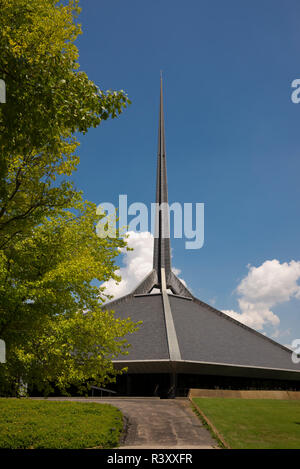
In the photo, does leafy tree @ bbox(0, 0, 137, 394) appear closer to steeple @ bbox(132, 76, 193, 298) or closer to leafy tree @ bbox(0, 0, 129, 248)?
leafy tree @ bbox(0, 0, 129, 248)

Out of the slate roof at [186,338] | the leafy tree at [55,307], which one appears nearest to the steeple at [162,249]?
the slate roof at [186,338]

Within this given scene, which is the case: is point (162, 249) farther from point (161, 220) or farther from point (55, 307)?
point (55, 307)

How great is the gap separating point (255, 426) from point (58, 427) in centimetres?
680

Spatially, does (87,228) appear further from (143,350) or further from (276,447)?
(143,350)

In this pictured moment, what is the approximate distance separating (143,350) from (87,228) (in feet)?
70.1

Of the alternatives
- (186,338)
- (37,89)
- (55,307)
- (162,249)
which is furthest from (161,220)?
(37,89)

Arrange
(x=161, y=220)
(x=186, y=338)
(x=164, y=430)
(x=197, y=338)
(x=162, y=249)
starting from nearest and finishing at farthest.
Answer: (x=164, y=430)
(x=186, y=338)
(x=197, y=338)
(x=162, y=249)
(x=161, y=220)

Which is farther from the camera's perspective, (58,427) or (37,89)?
(58,427)

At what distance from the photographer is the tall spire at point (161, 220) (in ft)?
161

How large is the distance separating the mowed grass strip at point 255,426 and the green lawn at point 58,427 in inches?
144

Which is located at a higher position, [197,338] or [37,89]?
[37,89]

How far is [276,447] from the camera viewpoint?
10102 millimetres

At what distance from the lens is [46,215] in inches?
418
